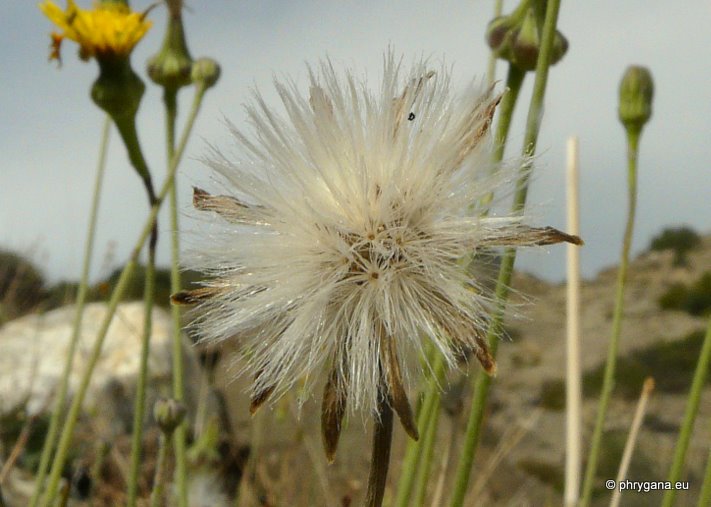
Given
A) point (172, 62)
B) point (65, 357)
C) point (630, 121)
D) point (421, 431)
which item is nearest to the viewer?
point (421, 431)

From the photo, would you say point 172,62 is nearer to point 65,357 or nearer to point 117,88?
point 117,88

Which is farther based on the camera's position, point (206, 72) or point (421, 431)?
point (206, 72)

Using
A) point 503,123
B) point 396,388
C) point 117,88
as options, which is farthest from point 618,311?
point 117,88

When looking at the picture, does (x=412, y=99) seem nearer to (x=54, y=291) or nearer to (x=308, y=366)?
(x=308, y=366)

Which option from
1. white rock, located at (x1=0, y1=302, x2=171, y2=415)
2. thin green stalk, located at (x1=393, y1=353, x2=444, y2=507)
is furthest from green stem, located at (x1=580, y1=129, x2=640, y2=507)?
white rock, located at (x1=0, y1=302, x2=171, y2=415)

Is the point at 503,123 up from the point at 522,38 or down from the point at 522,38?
down

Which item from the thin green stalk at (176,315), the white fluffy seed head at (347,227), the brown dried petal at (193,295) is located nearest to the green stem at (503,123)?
the white fluffy seed head at (347,227)

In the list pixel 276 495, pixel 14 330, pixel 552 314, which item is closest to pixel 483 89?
pixel 276 495
